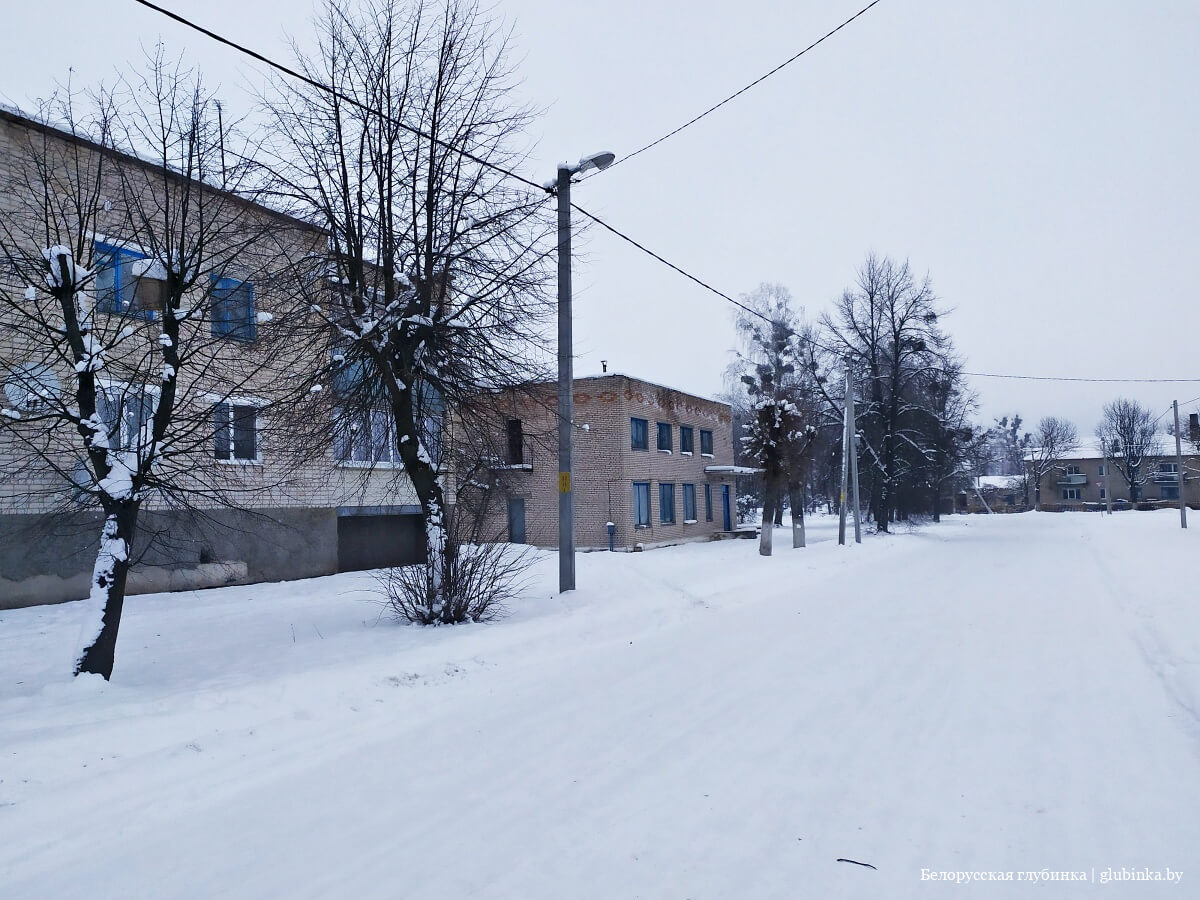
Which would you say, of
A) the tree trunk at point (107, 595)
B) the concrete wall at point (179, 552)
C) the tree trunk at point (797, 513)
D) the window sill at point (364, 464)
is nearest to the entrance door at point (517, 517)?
the window sill at point (364, 464)

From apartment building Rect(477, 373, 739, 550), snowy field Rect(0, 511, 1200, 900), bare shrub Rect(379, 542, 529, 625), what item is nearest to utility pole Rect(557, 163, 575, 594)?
snowy field Rect(0, 511, 1200, 900)

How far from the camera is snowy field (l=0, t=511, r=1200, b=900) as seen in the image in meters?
3.98

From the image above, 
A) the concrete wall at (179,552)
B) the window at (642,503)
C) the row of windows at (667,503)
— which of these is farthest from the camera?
the row of windows at (667,503)

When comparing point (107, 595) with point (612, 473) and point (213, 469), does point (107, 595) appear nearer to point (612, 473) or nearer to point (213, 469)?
point (213, 469)

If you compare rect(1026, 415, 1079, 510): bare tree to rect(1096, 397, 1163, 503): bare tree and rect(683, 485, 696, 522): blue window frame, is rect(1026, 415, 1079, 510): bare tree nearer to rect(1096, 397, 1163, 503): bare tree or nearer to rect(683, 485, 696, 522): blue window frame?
rect(1096, 397, 1163, 503): bare tree

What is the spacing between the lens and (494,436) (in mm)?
12336

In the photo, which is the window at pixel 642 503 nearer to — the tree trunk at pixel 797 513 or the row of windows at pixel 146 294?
the tree trunk at pixel 797 513

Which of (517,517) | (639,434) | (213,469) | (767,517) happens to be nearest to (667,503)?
(639,434)

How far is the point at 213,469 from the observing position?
9.75m

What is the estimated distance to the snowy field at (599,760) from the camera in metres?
3.98

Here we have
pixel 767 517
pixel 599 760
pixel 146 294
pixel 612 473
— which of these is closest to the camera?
pixel 599 760

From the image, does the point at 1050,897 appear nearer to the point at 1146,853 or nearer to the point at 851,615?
the point at 1146,853

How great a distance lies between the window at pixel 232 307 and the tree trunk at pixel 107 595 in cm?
212

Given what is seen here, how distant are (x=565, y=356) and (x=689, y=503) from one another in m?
22.6
